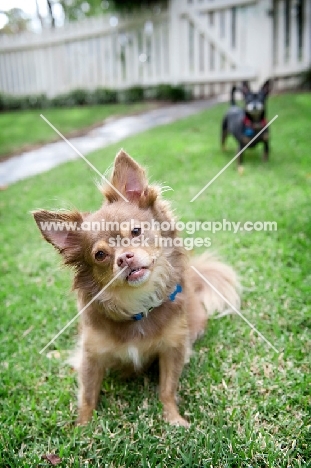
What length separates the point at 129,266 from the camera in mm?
1893

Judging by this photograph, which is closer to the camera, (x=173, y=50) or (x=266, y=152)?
(x=266, y=152)

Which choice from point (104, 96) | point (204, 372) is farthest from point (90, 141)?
point (204, 372)

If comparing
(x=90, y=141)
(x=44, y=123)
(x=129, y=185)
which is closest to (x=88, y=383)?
(x=129, y=185)

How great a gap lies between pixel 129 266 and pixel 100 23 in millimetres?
11602

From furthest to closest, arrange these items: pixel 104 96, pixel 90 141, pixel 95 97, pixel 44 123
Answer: pixel 95 97 → pixel 104 96 → pixel 44 123 → pixel 90 141

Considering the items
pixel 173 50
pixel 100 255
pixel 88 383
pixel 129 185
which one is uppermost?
pixel 173 50

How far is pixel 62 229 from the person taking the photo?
6.64 feet

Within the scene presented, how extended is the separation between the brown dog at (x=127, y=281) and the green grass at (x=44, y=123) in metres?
6.20

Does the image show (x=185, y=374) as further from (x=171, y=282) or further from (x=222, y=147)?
(x=222, y=147)

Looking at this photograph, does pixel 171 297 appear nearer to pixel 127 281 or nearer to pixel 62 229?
pixel 127 281

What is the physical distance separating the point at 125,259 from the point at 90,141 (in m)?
6.63

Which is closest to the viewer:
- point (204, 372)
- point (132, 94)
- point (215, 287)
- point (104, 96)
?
point (204, 372)

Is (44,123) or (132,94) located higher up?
(132,94)

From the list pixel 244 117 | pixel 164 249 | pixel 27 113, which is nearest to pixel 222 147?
pixel 244 117
